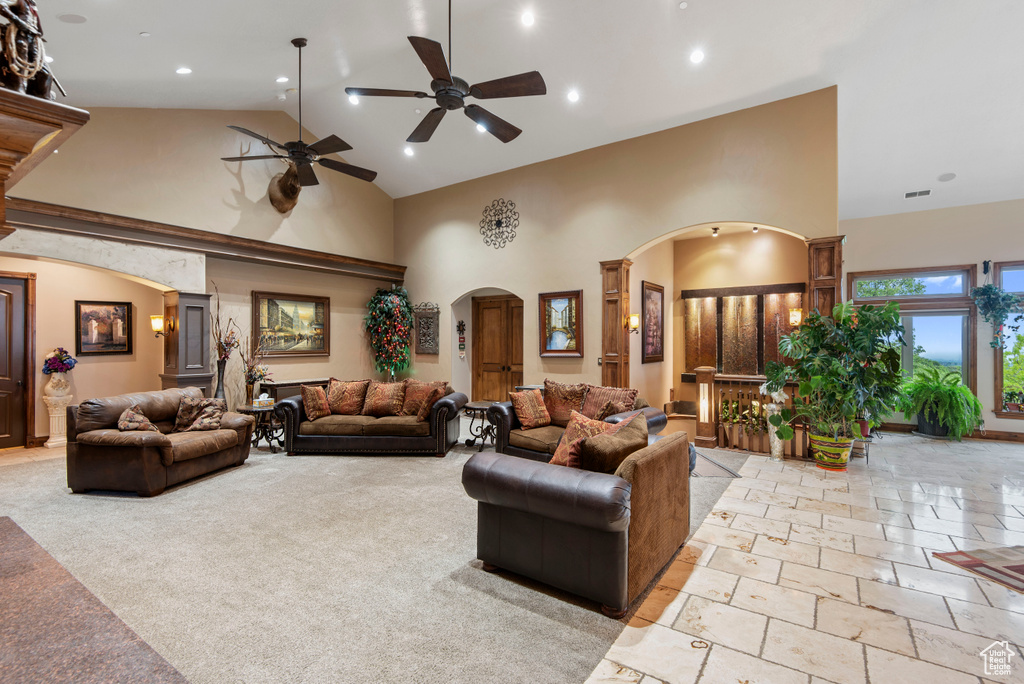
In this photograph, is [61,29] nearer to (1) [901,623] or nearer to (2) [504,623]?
(2) [504,623]

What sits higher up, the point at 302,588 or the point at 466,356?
the point at 466,356

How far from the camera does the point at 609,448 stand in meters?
2.65

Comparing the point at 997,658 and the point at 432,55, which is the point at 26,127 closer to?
the point at 432,55

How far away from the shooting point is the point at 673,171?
6.28 m

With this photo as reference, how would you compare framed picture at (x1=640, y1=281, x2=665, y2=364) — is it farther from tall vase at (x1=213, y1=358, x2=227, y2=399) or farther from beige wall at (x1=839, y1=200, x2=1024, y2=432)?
tall vase at (x1=213, y1=358, x2=227, y2=399)

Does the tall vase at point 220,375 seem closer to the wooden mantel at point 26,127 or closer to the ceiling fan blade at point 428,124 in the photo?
the ceiling fan blade at point 428,124

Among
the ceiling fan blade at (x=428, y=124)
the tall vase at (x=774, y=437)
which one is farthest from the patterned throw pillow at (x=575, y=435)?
the tall vase at (x=774, y=437)

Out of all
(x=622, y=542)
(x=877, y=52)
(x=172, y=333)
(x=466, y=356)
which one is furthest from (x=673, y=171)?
(x=172, y=333)

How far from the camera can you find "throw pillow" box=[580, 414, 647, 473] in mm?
2625

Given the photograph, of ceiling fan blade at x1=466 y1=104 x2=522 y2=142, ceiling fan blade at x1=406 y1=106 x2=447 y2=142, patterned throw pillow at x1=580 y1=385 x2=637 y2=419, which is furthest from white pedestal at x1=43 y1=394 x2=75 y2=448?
patterned throw pillow at x1=580 y1=385 x2=637 y2=419

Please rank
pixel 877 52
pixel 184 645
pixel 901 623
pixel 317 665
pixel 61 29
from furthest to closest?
pixel 877 52
pixel 61 29
pixel 901 623
pixel 184 645
pixel 317 665

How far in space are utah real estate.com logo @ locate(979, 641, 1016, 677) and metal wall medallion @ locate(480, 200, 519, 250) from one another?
21.9 feet

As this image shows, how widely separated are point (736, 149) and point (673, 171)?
0.77 m

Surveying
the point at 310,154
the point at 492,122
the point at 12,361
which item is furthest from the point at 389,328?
the point at 492,122
